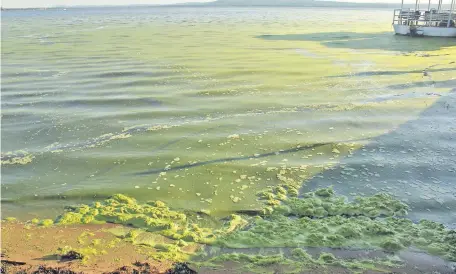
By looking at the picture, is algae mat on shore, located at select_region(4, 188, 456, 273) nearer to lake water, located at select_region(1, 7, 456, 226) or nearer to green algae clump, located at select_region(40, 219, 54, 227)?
green algae clump, located at select_region(40, 219, 54, 227)

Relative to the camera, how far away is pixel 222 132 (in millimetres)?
8453

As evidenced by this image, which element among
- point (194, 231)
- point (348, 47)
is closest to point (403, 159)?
point (194, 231)

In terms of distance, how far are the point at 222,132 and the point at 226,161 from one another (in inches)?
60.6

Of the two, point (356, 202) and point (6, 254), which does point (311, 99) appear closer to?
point (356, 202)

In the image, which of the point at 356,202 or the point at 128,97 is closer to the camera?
the point at 356,202

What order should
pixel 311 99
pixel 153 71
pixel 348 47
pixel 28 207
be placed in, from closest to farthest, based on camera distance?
1. pixel 28 207
2. pixel 311 99
3. pixel 153 71
4. pixel 348 47

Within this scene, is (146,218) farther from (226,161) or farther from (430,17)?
(430,17)

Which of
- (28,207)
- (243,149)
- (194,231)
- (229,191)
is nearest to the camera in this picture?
(194,231)

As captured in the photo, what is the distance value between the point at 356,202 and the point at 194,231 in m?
2.30

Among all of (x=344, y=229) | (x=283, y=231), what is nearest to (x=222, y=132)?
(x=283, y=231)

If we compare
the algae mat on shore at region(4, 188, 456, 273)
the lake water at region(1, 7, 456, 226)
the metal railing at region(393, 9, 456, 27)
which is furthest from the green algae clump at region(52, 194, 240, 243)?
the metal railing at region(393, 9, 456, 27)

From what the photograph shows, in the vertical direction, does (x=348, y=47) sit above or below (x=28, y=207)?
above

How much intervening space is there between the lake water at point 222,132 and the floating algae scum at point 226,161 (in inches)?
1.6

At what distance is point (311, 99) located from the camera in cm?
1091
